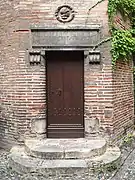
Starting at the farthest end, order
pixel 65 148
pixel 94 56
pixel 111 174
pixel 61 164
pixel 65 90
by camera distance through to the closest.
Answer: pixel 65 90 → pixel 94 56 → pixel 65 148 → pixel 61 164 → pixel 111 174

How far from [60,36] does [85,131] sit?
242 centimetres

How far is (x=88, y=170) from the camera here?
5.90 m

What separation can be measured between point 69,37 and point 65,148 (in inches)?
105

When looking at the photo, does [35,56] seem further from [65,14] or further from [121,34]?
[121,34]

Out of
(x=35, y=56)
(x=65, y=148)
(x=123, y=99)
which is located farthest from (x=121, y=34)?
→ (x=65, y=148)

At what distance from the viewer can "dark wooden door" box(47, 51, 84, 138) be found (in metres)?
7.65

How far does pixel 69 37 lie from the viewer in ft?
24.0

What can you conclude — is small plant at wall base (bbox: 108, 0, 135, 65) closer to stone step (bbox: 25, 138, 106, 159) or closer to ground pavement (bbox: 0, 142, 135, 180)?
stone step (bbox: 25, 138, 106, 159)

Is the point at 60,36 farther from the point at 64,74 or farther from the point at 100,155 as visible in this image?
the point at 100,155

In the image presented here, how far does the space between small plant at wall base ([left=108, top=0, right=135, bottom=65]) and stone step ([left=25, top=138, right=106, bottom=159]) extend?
2074 mm

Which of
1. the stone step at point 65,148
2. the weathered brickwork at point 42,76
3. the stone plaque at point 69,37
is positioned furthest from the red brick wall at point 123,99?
the stone plaque at point 69,37

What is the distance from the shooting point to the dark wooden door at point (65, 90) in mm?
7648

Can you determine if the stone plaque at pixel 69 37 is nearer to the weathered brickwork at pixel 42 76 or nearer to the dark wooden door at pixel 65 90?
the weathered brickwork at pixel 42 76

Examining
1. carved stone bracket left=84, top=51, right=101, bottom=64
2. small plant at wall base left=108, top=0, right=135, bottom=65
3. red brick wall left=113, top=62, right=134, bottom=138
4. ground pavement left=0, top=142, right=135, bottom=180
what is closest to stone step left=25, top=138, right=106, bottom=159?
ground pavement left=0, top=142, right=135, bottom=180
